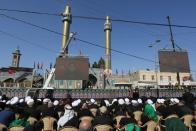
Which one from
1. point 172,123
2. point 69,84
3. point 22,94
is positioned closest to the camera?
point 172,123

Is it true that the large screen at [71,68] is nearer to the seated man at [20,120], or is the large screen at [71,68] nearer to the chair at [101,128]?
the seated man at [20,120]

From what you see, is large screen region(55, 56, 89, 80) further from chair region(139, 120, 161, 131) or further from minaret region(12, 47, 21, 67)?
minaret region(12, 47, 21, 67)

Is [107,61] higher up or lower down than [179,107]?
higher up

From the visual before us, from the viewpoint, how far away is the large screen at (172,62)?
983 inches

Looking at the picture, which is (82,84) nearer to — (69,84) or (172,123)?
(69,84)

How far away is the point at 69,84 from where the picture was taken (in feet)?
164

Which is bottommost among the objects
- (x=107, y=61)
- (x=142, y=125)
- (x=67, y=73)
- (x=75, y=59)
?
(x=142, y=125)

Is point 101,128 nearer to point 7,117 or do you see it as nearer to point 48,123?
point 48,123

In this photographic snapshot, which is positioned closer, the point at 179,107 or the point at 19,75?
the point at 179,107

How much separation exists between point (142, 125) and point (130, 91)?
19.3 meters

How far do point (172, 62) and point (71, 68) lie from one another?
11.0 metres

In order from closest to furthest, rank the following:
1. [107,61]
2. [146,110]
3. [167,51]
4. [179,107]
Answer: [179,107], [146,110], [167,51], [107,61]

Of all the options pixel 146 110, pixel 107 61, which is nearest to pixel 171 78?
pixel 107 61

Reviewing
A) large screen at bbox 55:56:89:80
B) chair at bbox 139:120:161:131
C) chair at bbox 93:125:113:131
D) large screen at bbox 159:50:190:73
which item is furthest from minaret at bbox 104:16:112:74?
chair at bbox 93:125:113:131
